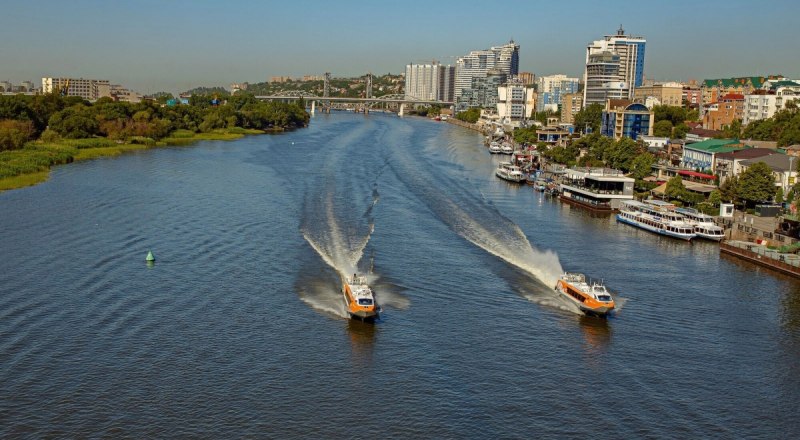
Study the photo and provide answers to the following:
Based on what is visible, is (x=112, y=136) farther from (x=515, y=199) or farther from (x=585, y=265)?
(x=585, y=265)

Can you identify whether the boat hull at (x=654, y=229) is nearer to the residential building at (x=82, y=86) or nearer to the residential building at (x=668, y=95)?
the residential building at (x=668, y=95)

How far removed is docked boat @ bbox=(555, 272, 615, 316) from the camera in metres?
11.2

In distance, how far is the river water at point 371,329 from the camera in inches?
319

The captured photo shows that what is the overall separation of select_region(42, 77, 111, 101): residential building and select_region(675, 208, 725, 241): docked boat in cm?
6052

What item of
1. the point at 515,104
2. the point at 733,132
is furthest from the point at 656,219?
the point at 515,104

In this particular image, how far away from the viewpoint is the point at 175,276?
12.5 m

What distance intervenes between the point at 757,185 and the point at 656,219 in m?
2.94

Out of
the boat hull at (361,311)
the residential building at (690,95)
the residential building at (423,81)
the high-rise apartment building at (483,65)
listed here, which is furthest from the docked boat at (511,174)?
the residential building at (423,81)

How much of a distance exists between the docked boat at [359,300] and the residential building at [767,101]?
27.0 metres

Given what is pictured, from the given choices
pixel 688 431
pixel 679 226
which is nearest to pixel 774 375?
pixel 688 431

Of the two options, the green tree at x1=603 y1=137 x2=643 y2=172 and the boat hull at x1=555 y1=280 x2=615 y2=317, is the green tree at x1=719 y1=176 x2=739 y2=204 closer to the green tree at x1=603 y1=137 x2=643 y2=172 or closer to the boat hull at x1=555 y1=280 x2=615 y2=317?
the green tree at x1=603 y1=137 x2=643 y2=172

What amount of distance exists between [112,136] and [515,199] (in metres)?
19.4

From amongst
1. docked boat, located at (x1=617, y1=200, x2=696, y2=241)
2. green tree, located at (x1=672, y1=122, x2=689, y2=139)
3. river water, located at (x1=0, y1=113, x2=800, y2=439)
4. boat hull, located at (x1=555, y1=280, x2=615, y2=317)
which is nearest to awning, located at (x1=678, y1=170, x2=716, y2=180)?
docked boat, located at (x1=617, y1=200, x2=696, y2=241)

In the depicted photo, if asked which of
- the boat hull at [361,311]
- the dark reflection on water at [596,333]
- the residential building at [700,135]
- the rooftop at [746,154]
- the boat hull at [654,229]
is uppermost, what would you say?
the residential building at [700,135]
